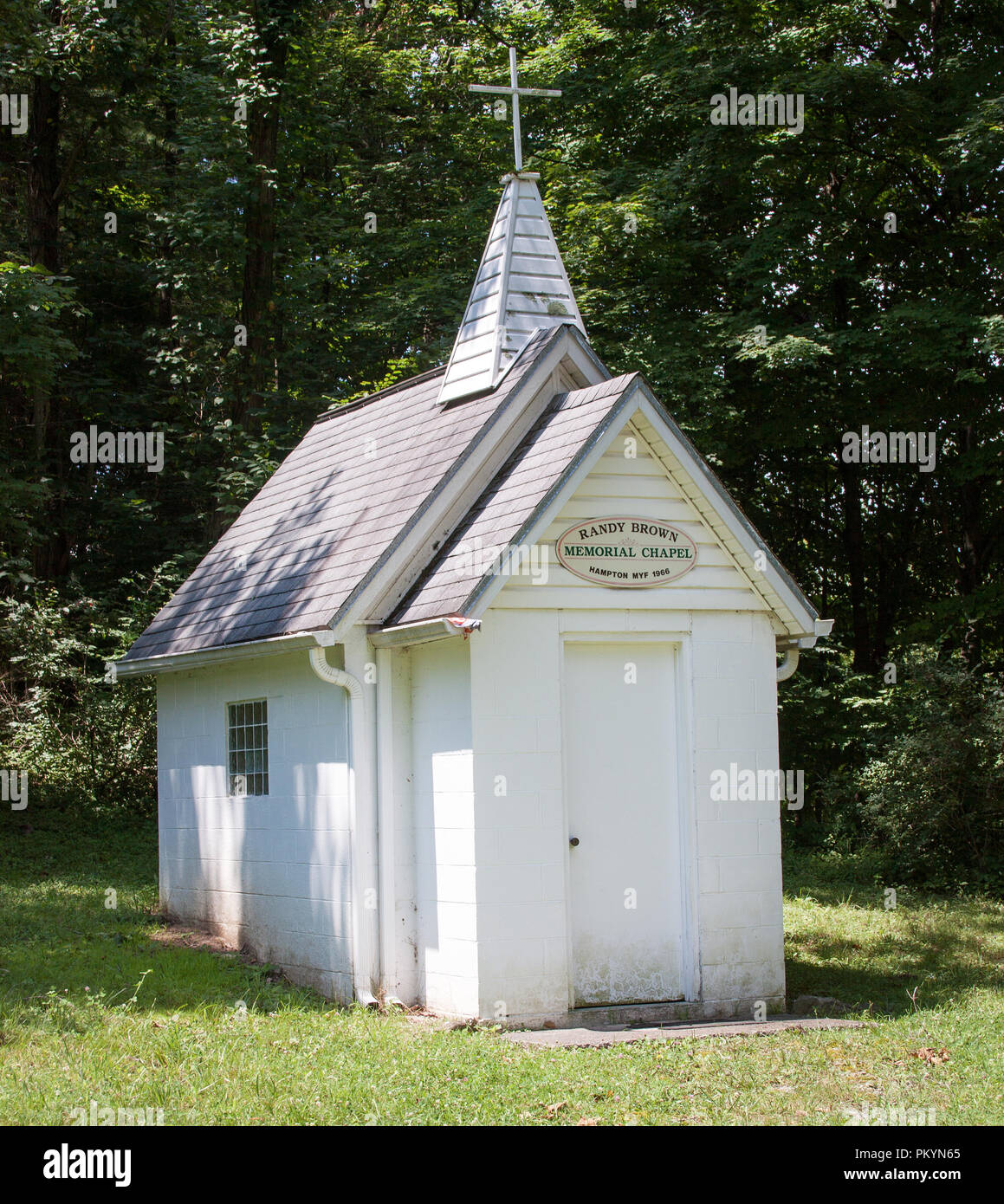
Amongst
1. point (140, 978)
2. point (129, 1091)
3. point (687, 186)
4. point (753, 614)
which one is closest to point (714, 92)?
point (687, 186)

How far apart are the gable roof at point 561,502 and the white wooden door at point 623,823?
104 centimetres

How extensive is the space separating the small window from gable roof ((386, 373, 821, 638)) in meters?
2.44

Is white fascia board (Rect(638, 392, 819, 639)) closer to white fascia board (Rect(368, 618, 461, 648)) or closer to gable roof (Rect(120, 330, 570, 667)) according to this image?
gable roof (Rect(120, 330, 570, 667))

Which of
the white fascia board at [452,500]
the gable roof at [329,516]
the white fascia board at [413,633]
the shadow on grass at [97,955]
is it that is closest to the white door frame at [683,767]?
the white fascia board at [413,633]

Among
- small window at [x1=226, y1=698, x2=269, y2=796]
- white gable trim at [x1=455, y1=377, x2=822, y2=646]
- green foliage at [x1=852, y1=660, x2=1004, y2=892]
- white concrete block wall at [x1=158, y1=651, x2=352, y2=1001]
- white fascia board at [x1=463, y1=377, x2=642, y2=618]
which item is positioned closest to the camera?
white fascia board at [x1=463, y1=377, x2=642, y2=618]

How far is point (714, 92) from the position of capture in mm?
20859

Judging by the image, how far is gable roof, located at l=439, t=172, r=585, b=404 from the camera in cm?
1165

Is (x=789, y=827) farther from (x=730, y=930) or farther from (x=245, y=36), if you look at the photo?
(x=245, y=36)

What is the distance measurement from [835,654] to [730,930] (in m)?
16.4

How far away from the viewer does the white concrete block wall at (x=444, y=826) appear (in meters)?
9.16

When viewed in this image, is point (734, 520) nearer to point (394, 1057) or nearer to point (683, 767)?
point (683, 767)

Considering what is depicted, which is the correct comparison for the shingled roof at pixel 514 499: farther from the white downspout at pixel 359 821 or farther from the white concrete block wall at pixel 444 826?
the white downspout at pixel 359 821

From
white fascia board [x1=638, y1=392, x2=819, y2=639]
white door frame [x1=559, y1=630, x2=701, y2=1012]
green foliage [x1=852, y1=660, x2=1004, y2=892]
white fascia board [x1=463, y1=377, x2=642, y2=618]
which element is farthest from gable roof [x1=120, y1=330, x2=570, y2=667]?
green foliage [x1=852, y1=660, x2=1004, y2=892]

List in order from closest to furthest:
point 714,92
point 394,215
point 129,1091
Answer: point 129,1091 < point 714,92 < point 394,215
